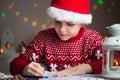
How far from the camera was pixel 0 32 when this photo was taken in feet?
7.65

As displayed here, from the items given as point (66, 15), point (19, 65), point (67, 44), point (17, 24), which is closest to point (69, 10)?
point (66, 15)

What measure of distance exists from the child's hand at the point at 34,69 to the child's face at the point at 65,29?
0.80 ft

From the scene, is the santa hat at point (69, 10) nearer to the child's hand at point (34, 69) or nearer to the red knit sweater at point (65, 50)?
the red knit sweater at point (65, 50)

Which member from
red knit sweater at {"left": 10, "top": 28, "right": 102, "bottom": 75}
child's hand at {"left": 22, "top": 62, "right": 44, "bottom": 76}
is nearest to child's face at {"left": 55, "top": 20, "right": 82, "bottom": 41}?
red knit sweater at {"left": 10, "top": 28, "right": 102, "bottom": 75}

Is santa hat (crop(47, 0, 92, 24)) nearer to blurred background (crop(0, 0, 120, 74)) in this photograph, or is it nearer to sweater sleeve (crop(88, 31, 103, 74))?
sweater sleeve (crop(88, 31, 103, 74))

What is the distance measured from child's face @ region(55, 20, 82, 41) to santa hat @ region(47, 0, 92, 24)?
20 millimetres

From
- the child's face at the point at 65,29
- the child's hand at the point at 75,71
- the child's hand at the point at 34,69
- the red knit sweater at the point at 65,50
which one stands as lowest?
the child's hand at the point at 75,71

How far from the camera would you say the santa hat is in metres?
1.38

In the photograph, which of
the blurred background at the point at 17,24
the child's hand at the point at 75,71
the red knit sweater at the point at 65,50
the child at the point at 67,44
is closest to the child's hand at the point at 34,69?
the child's hand at the point at 75,71

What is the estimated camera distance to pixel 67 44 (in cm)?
156

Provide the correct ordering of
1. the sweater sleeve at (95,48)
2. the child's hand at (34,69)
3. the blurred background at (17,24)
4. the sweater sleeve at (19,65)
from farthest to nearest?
1. the blurred background at (17,24)
2. the sweater sleeve at (95,48)
3. the sweater sleeve at (19,65)
4. the child's hand at (34,69)

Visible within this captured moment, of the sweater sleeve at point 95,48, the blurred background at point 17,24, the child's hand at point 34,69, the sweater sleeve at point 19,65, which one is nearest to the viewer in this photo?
the child's hand at point 34,69

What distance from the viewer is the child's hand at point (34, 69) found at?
3.75 feet

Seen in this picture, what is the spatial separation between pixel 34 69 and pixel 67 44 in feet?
1.40
